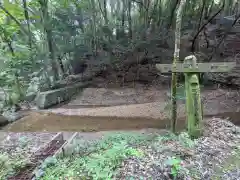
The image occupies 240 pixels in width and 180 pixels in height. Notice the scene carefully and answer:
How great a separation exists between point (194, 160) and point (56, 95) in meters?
7.59

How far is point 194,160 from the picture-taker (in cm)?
284

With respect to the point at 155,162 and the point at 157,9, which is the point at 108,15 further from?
the point at 155,162

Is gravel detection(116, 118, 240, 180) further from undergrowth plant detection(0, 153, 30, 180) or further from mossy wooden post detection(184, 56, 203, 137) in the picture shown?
undergrowth plant detection(0, 153, 30, 180)

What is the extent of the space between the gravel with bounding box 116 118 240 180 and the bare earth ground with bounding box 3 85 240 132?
92.6 inches

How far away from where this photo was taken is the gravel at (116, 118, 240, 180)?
2.53 meters

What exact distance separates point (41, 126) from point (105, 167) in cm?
489

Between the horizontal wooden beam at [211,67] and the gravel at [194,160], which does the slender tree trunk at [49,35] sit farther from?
the gravel at [194,160]

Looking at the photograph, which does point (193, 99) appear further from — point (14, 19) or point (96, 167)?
point (14, 19)

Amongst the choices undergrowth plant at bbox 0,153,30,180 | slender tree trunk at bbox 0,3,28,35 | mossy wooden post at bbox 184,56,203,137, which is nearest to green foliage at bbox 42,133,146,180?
undergrowth plant at bbox 0,153,30,180

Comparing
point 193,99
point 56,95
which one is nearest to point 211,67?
point 193,99

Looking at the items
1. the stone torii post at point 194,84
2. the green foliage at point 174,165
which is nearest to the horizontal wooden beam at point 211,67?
the stone torii post at point 194,84

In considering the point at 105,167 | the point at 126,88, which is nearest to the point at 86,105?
the point at 126,88

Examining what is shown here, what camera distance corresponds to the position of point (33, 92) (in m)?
9.75

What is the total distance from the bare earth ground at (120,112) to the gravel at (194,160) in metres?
2.35
